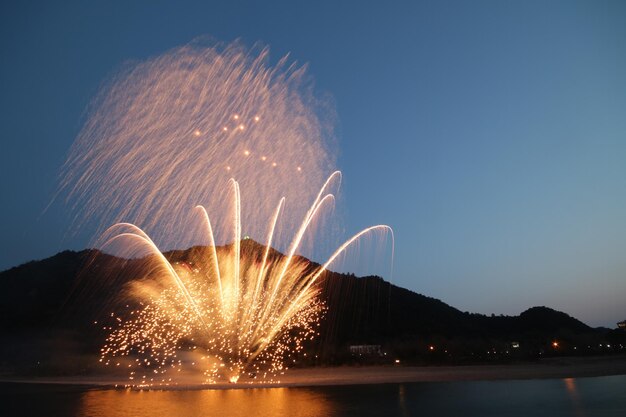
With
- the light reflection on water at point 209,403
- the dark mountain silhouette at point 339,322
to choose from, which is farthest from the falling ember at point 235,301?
the dark mountain silhouette at point 339,322

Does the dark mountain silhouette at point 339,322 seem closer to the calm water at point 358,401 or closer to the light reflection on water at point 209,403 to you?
the calm water at point 358,401

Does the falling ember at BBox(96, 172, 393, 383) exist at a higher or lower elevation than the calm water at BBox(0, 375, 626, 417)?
higher

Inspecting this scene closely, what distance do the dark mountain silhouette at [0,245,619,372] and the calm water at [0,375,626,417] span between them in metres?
17.3

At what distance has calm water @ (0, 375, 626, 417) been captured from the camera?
521 inches

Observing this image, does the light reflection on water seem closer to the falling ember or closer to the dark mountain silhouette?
the falling ember

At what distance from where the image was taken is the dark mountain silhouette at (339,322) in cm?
4212

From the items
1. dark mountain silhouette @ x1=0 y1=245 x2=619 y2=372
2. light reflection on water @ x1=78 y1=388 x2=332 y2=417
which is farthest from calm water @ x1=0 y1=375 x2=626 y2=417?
dark mountain silhouette @ x1=0 y1=245 x2=619 y2=372

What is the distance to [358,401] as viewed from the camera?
51.9 feet

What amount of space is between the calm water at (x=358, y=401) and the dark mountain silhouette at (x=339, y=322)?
56.9 ft

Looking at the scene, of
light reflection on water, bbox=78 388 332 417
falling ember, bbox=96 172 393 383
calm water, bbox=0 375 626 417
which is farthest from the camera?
falling ember, bbox=96 172 393 383

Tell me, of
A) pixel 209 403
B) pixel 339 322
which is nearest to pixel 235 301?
pixel 209 403

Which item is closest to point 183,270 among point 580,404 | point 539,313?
point 580,404

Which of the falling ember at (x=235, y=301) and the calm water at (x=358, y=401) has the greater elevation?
the falling ember at (x=235, y=301)

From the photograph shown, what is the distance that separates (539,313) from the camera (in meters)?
84.0
